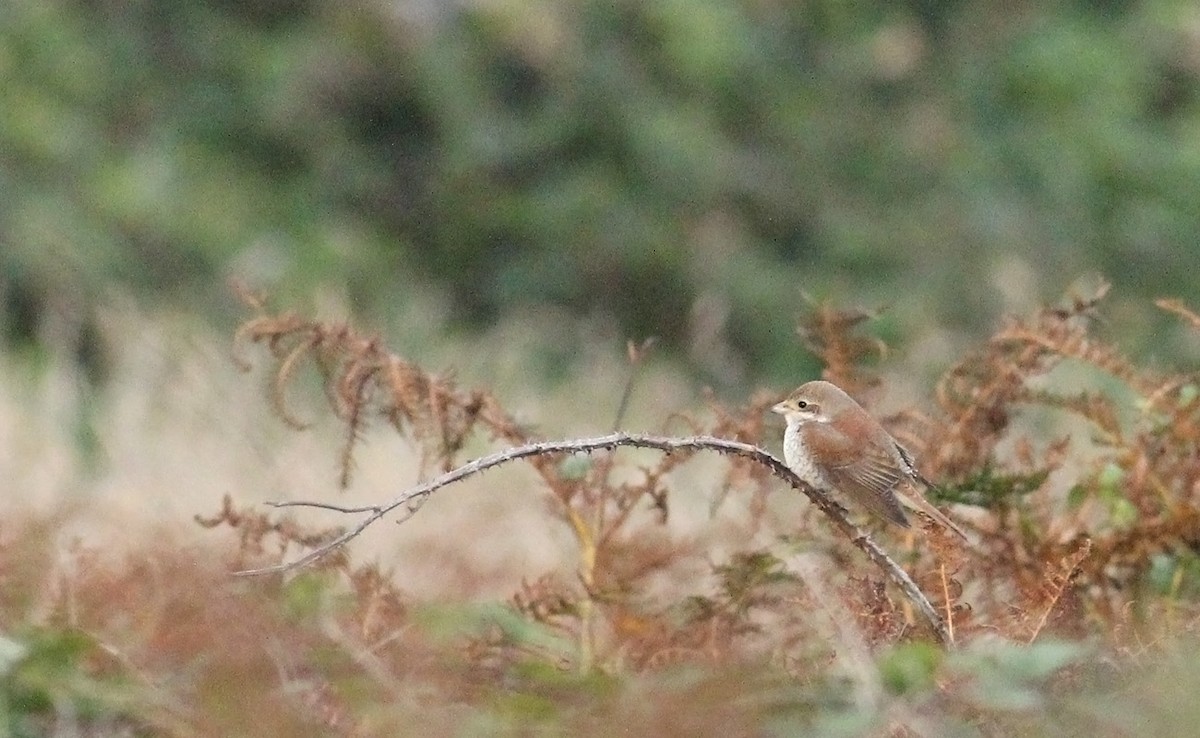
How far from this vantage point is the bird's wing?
2.44 metres

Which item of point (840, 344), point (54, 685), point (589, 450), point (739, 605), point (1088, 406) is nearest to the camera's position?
point (589, 450)

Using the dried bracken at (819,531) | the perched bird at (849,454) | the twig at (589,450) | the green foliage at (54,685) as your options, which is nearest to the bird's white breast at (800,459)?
the perched bird at (849,454)

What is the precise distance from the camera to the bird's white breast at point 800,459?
2.69m

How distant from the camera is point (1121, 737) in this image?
1443 millimetres

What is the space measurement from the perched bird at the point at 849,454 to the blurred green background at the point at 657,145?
7307mm

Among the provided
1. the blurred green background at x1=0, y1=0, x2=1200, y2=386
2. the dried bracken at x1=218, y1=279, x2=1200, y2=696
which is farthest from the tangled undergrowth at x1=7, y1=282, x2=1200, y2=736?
the blurred green background at x1=0, y1=0, x2=1200, y2=386

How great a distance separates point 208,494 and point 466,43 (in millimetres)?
7340

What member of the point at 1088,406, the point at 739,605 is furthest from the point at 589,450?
the point at 1088,406

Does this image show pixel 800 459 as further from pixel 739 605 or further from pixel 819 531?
pixel 739 605

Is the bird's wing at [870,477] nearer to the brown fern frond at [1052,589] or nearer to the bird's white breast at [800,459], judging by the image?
the bird's white breast at [800,459]

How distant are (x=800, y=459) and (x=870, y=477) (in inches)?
9.6

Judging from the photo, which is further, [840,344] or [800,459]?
[800,459]

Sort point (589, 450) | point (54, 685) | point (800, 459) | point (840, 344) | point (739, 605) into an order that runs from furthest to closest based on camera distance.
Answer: point (800, 459) → point (840, 344) → point (739, 605) → point (54, 685) → point (589, 450)

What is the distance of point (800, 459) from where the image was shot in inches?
108
